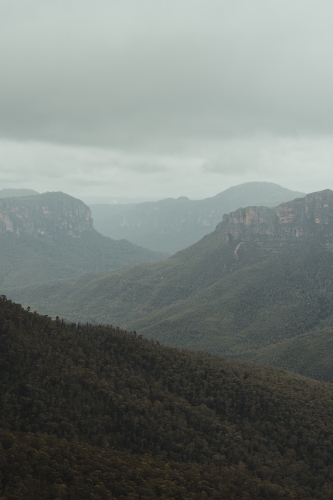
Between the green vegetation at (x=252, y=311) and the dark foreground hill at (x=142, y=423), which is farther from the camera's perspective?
the green vegetation at (x=252, y=311)

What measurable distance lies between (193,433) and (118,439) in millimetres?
9090

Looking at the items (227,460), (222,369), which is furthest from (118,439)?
(222,369)

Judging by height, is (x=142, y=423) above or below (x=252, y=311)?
below

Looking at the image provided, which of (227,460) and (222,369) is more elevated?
(222,369)

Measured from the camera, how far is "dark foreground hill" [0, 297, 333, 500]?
150 ft

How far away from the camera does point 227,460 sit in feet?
192

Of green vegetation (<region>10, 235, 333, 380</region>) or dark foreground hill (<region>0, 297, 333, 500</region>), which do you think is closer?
dark foreground hill (<region>0, 297, 333, 500</region>)

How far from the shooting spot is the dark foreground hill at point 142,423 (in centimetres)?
4584

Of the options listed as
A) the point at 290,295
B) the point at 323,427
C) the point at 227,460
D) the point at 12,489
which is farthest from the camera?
the point at 290,295

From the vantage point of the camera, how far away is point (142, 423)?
5897cm

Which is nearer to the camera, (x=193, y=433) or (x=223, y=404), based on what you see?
(x=193, y=433)

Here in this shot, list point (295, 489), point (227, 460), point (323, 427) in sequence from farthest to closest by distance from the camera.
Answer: point (323, 427) → point (227, 460) → point (295, 489)

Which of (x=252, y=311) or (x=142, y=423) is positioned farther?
(x=252, y=311)

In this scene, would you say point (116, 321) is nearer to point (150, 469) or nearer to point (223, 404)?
point (223, 404)
